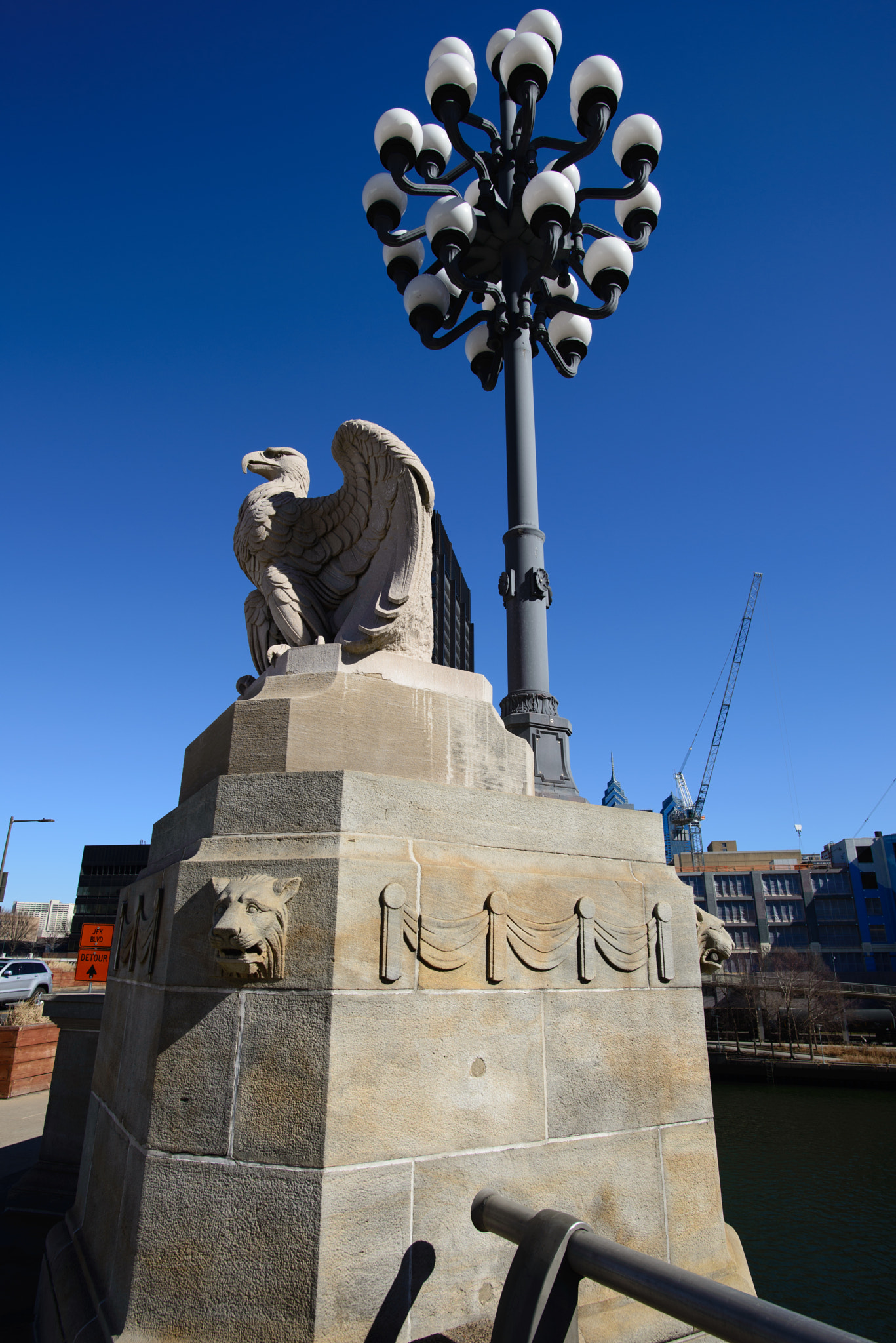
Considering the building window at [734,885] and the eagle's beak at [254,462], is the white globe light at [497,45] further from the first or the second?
the building window at [734,885]

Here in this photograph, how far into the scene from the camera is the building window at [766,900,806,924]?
6184 centimetres

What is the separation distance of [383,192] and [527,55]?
2758mm

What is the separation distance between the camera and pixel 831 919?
61406 mm

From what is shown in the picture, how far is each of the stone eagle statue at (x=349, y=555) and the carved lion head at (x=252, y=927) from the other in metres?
1.57

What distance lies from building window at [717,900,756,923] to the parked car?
53.9 metres

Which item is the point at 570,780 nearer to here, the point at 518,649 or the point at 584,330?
the point at 518,649

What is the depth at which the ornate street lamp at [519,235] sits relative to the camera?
1052 cm

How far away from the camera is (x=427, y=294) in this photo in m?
11.9

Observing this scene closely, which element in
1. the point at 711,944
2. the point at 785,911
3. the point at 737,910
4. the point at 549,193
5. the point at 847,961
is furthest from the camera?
the point at 737,910

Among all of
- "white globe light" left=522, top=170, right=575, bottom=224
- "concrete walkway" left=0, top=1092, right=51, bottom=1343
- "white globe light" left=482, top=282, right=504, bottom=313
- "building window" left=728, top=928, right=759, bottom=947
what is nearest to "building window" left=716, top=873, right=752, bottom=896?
"building window" left=728, top=928, right=759, bottom=947

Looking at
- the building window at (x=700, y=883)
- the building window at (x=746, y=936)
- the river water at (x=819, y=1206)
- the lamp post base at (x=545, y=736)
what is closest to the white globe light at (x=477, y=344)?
the lamp post base at (x=545, y=736)

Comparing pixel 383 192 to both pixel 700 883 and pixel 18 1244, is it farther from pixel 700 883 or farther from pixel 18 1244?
pixel 700 883

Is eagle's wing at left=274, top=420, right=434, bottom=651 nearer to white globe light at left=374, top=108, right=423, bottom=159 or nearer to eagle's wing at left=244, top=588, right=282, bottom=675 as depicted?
eagle's wing at left=244, top=588, right=282, bottom=675

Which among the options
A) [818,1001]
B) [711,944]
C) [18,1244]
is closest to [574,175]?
[711,944]
